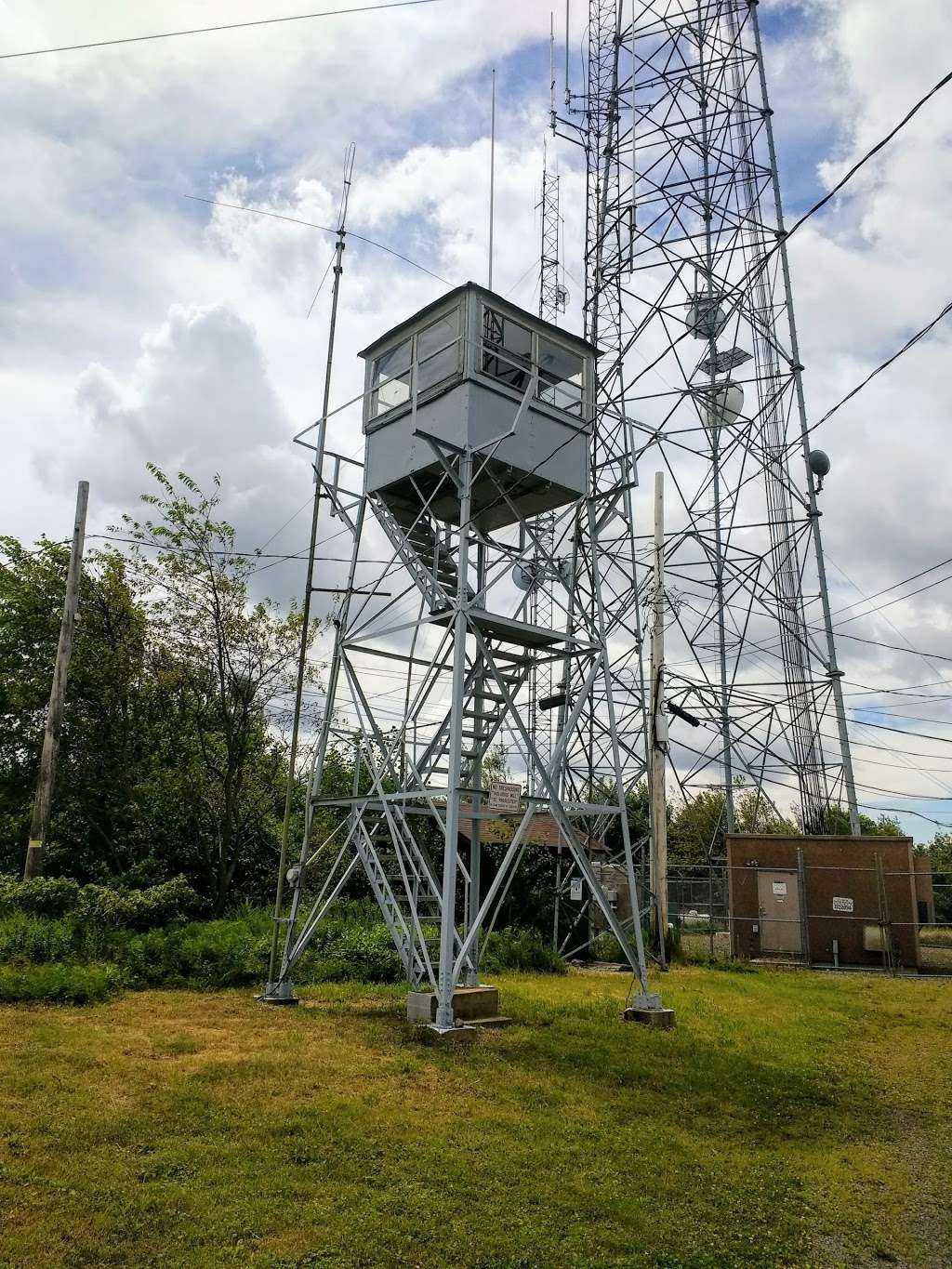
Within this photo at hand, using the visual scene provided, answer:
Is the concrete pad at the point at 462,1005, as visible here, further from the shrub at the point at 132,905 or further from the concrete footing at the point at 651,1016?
the shrub at the point at 132,905

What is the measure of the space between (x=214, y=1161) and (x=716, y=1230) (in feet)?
11.0

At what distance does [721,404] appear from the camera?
22641 millimetres

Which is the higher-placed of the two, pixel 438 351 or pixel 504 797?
pixel 438 351

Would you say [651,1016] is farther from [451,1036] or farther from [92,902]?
[92,902]

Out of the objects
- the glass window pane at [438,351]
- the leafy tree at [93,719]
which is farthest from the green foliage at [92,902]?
the glass window pane at [438,351]

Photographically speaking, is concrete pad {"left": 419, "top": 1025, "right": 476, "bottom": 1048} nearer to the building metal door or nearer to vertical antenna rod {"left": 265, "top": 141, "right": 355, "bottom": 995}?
vertical antenna rod {"left": 265, "top": 141, "right": 355, "bottom": 995}

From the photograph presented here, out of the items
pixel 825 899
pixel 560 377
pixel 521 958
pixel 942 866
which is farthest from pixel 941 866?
pixel 560 377

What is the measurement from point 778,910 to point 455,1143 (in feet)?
56.2

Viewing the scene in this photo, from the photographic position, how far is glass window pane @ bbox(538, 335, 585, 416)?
44.1 ft

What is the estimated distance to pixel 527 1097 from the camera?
8.38 meters

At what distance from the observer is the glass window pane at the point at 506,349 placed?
509 inches

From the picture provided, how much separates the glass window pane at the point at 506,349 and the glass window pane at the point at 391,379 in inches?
52.7

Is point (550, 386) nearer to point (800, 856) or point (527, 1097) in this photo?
point (527, 1097)

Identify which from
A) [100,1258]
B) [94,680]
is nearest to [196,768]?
[94,680]
